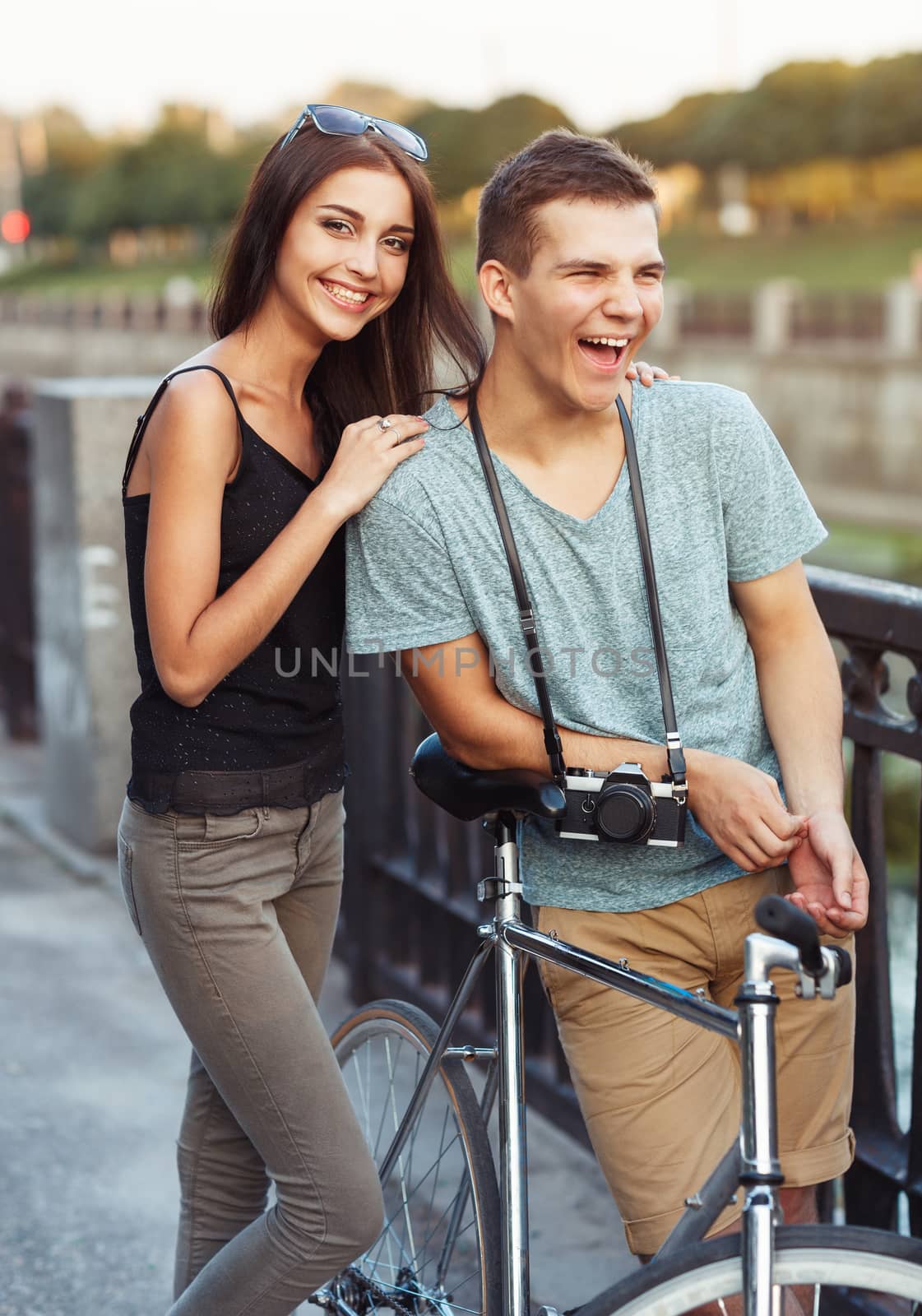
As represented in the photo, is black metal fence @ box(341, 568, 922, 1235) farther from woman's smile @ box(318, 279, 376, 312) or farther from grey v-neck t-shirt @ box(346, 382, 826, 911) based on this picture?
woman's smile @ box(318, 279, 376, 312)

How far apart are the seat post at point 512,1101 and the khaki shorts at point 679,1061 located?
69 mm

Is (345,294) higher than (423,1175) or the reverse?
higher

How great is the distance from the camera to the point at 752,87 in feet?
181

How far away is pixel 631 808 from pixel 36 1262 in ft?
6.52

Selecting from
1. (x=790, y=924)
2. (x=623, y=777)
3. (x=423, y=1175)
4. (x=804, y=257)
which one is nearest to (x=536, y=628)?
(x=623, y=777)

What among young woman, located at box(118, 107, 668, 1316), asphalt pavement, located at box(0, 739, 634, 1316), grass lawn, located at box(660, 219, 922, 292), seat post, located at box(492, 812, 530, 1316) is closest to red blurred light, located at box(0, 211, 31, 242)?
grass lawn, located at box(660, 219, 922, 292)

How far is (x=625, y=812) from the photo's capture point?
2.07m

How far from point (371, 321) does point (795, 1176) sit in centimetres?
142

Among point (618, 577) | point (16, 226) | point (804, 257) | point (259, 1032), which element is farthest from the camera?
point (804, 257)

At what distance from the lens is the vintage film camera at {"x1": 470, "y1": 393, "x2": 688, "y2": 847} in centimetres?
207

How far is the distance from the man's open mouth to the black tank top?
0.47 meters

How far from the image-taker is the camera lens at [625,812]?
2062 millimetres

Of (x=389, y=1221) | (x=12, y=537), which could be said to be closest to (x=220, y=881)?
(x=389, y=1221)

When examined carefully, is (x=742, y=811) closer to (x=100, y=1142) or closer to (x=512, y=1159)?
(x=512, y=1159)
